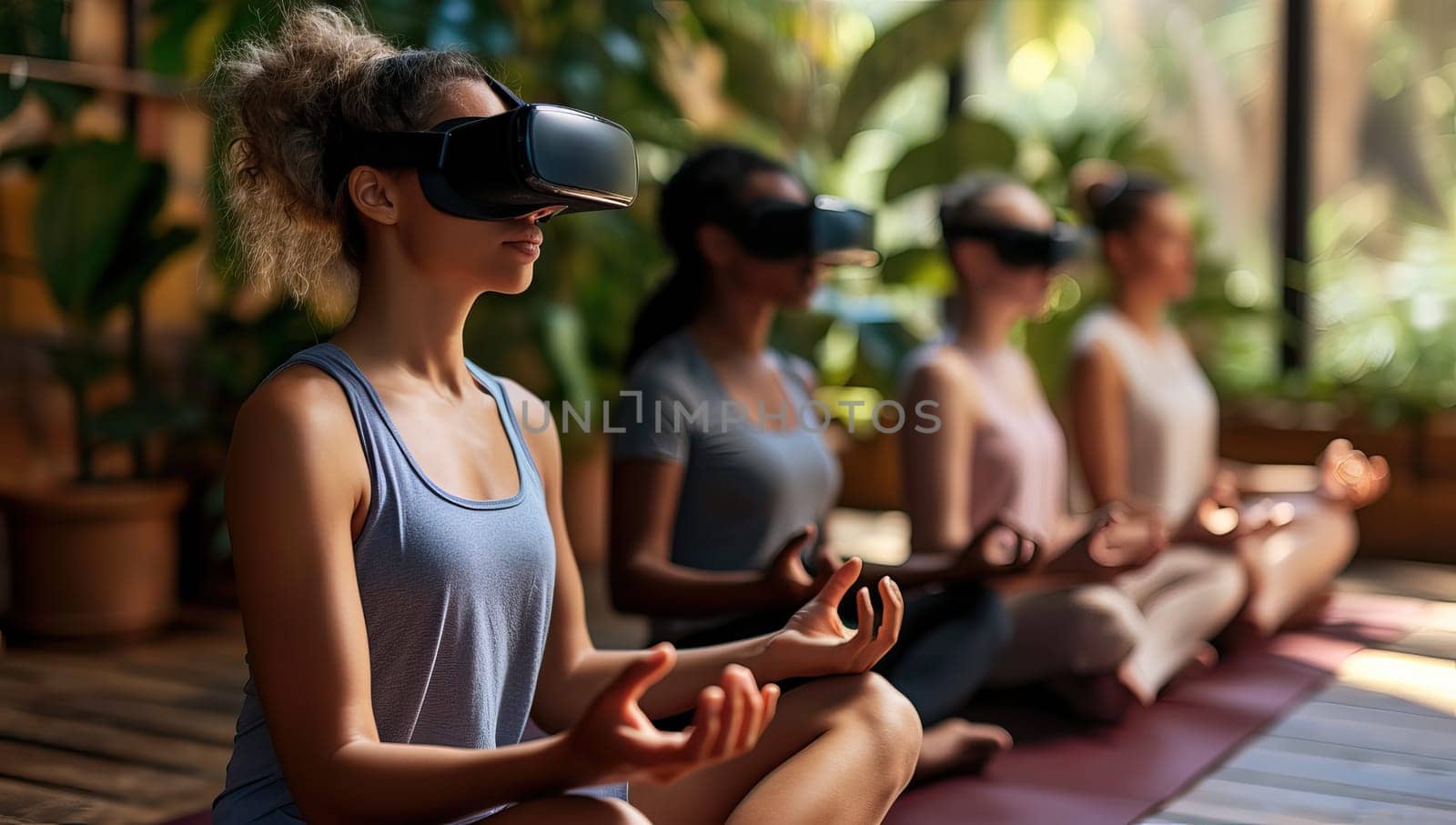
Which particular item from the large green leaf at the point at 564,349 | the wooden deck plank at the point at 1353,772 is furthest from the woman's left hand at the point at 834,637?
the large green leaf at the point at 564,349

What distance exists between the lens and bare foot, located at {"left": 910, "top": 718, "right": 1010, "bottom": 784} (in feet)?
7.19

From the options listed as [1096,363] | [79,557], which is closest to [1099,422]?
[1096,363]

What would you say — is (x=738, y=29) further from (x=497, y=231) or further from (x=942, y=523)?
(x=497, y=231)

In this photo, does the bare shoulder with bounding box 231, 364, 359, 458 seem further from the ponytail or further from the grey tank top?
the ponytail

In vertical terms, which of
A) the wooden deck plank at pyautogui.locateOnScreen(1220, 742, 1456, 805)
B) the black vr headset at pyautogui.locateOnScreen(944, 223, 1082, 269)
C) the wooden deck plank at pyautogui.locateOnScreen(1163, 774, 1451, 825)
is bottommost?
the wooden deck plank at pyautogui.locateOnScreen(1163, 774, 1451, 825)

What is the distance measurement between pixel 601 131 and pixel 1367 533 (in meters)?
3.85

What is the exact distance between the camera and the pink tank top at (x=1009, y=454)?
2662 millimetres

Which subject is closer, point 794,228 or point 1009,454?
point 794,228

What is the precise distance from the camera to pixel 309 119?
136 cm

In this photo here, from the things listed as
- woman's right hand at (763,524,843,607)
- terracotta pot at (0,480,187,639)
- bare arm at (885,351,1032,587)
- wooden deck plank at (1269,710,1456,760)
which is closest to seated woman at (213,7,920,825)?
woman's right hand at (763,524,843,607)

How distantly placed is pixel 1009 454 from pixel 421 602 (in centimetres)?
161

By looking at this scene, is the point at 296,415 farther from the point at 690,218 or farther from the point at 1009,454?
the point at 1009,454

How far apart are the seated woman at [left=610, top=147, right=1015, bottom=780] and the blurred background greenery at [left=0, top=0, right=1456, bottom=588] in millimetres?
674

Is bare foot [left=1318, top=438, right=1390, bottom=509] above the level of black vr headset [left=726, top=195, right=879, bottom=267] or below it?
below
